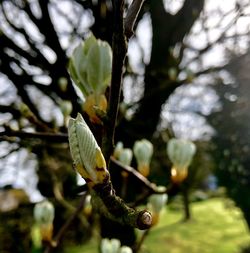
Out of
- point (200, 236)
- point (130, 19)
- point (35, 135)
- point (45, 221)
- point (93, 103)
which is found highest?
point (130, 19)

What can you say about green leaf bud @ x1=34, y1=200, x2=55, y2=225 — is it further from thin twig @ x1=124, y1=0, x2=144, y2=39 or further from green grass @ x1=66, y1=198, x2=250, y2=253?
green grass @ x1=66, y1=198, x2=250, y2=253

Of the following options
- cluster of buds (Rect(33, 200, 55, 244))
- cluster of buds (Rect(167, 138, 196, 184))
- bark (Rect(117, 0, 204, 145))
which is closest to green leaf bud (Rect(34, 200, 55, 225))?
cluster of buds (Rect(33, 200, 55, 244))

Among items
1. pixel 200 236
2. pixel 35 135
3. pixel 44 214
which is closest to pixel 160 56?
pixel 44 214

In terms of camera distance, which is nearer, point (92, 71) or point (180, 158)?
point (92, 71)

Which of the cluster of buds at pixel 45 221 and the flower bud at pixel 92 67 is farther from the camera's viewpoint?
the cluster of buds at pixel 45 221

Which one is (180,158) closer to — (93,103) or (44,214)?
(44,214)

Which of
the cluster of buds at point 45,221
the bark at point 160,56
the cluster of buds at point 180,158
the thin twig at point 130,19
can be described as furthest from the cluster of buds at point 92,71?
the bark at point 160,56

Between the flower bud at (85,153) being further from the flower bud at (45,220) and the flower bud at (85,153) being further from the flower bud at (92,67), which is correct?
the flower bud at (45,220)
